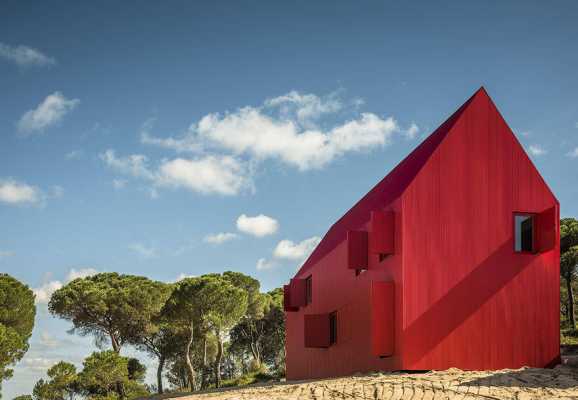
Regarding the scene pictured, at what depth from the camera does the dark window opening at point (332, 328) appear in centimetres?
2271

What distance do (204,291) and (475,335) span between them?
23.8m

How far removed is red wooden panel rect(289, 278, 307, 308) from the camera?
2714cm

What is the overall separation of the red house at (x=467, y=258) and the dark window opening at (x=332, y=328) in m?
3.53

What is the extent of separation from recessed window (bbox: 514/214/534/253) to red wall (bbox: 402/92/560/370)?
0.76 ft

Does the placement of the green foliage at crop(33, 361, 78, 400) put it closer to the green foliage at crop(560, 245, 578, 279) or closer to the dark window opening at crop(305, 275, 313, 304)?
the dark window opening at crop(305, 275, 313, 304)

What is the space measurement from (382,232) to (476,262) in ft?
8.40

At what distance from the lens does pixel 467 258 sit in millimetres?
17438

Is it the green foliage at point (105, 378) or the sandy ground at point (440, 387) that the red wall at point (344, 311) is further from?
the green foliage at point (105, 378)

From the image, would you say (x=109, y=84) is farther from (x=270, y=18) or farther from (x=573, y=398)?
(x=573, y=398)

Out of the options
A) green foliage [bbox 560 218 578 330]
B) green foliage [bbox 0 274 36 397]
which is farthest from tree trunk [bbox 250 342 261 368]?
green foliage [bbox 560 218 578 330]

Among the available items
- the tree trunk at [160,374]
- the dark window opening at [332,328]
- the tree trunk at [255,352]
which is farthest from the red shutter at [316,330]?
the tree trunk at [255,352]

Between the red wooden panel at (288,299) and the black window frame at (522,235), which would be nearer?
the black window frame at (522,235)

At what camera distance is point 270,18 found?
1964 cm

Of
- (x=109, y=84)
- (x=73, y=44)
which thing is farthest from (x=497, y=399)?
(x=73, y=44)
